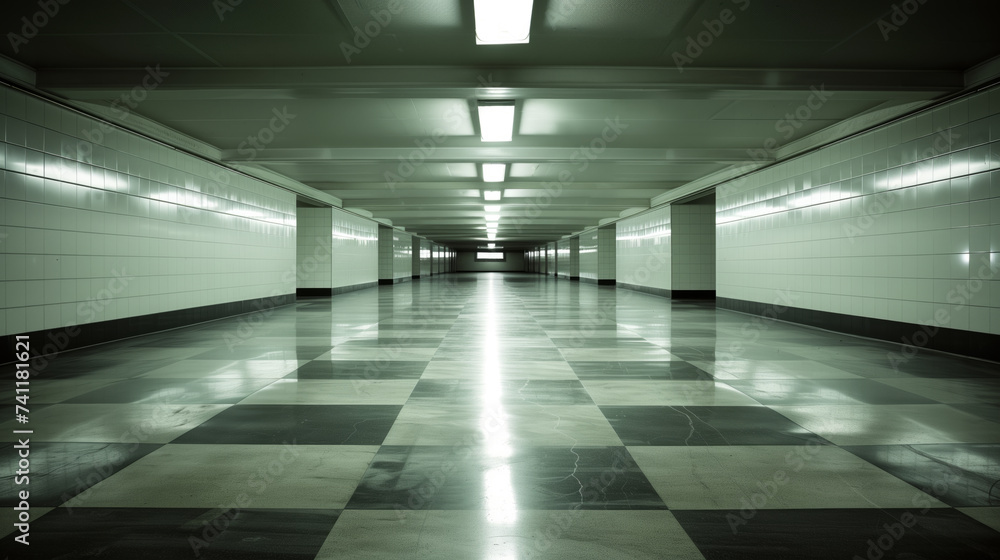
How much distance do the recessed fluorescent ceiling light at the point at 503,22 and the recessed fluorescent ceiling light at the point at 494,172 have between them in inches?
287

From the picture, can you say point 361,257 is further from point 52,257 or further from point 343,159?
point 52,257

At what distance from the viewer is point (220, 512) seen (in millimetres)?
2891

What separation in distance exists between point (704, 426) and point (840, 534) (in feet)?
5.75

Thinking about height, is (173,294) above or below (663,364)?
above

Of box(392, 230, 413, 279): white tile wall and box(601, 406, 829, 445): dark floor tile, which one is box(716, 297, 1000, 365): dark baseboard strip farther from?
box(392, 230, 413, 279): white tile wall

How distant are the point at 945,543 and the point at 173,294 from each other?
12.5 meters

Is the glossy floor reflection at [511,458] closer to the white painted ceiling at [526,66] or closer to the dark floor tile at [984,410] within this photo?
the dark floor tile at [984,410]

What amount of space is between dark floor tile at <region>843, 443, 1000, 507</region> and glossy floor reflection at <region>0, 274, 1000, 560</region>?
0.07 feet

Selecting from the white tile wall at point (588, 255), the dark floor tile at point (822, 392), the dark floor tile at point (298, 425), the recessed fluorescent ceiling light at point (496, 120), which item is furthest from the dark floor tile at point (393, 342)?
the white tile wall at point (588, 255)

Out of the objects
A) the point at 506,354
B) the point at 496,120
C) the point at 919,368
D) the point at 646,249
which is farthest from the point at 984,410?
the point at 646,249

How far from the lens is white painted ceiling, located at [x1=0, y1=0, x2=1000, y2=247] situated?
5945 mm

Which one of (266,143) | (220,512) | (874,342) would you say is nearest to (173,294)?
(266,143)

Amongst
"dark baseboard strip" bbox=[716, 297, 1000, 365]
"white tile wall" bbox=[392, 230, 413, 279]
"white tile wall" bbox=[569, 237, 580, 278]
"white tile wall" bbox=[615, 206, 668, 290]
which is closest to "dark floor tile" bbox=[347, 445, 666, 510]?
"dark baseboard strip" bbox=[716, 297, 1000, 365]

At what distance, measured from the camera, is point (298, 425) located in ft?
14.6
